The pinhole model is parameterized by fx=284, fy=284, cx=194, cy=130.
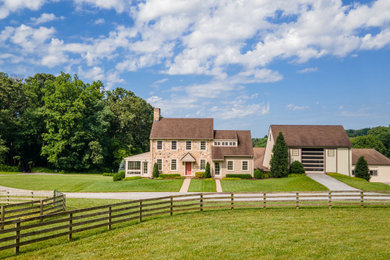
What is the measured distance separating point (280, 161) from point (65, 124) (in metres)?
34.4

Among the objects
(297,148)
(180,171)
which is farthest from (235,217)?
(297,148)

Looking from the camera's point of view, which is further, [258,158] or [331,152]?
[258,158]

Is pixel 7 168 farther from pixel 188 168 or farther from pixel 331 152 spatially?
pixel 331 152

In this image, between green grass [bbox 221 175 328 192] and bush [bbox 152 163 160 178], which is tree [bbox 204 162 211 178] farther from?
bush [bbox 152 163 160 178]

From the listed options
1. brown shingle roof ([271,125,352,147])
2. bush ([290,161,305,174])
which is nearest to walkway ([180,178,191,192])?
bush ([290,161,305,174])

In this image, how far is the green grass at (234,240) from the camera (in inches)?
360

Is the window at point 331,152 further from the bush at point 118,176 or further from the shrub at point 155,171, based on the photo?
the bush at point 118,176

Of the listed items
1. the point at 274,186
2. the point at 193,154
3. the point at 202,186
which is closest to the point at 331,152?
the point at 274,186

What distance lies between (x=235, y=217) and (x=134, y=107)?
43938mm

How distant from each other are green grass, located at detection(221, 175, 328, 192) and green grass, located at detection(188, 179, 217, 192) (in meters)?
1.25

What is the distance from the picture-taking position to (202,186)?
105 feet

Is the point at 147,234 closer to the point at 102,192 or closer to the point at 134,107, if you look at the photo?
the point at 102,192

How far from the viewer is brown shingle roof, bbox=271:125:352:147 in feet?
133

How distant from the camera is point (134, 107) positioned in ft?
182
